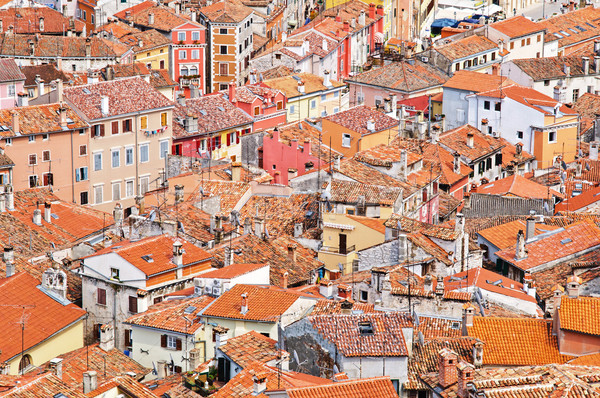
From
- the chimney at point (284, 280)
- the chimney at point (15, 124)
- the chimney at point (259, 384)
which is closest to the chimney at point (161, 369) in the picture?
the chimney at point (284, 280)

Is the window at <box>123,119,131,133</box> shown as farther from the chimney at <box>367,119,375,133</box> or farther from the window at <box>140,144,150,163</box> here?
the chimney at <box>367,119,375,133</box>

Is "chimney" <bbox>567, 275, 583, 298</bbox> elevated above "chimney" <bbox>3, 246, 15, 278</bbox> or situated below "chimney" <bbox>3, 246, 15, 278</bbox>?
above

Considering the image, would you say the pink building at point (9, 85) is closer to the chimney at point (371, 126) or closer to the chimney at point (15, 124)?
the chimney at point (15, 124)

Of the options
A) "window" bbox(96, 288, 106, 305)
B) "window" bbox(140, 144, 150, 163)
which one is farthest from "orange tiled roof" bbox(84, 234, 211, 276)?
"window" bbox(140, 144, 150, 163)

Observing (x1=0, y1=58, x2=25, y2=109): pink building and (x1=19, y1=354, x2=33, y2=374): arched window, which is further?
(x1=0, y1=58, x2=25, y2=109): pink building

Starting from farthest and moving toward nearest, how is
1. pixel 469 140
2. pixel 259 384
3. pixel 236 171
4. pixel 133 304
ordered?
pixel 469 140 → pixel 236 171 → pixel 133 304 → pixel 259 384

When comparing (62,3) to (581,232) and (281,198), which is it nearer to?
(281,198)

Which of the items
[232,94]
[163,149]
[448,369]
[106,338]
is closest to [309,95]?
[232,94]

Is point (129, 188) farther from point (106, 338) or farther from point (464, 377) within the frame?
point (464, 377)
